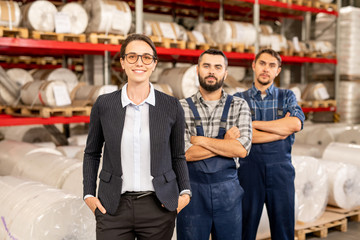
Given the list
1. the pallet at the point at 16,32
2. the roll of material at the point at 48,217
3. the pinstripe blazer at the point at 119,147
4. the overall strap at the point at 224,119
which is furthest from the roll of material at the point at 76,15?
the pinstripe blazer at the point at 119,147

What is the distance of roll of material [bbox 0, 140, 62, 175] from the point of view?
5320 mm

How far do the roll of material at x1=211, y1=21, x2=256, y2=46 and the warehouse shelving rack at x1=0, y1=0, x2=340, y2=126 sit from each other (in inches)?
10.6

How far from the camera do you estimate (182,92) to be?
7.24 m

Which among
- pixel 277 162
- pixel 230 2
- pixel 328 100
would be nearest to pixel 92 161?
pixel 277 162

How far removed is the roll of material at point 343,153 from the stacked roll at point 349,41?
14.4 ft

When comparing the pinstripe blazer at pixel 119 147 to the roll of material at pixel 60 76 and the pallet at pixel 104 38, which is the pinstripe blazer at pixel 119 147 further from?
the roll of material at pixel 60 76

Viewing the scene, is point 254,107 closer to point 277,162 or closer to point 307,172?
point 277,162

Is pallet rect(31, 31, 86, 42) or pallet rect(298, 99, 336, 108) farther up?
pallet rect(31, 31, 86, 42)

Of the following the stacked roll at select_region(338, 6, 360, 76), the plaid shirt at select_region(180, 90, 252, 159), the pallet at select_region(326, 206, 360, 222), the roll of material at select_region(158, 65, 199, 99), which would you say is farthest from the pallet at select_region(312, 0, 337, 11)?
the plaid shirt at select_region(180, 90, 252, 159)

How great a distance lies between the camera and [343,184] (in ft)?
17.9

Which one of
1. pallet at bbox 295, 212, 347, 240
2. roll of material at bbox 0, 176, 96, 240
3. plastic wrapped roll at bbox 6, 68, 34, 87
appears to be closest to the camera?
roll of material at bbox 0, 176, 96, 240

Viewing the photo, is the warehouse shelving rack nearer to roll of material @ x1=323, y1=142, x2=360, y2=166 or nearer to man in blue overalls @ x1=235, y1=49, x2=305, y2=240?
roll of material @ x1=323, y1=142, x2=360, y2=166

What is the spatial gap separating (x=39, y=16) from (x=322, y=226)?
16.0ft

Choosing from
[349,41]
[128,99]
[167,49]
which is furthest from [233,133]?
[349,41]
